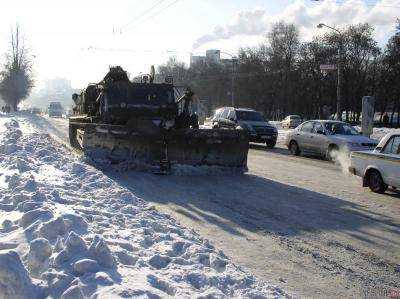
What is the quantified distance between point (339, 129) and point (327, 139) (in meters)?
0.67

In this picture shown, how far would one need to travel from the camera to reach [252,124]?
25.2 meters

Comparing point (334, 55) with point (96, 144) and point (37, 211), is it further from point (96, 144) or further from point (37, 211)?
point (37, 211)

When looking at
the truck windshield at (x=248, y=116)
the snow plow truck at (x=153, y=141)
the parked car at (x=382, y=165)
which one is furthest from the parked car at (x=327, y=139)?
the parked car at (x=382, y=165)

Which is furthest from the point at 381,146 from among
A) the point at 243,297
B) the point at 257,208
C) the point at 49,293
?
the point at 49,293

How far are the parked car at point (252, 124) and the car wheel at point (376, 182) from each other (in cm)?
1268

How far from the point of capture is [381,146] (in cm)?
1155

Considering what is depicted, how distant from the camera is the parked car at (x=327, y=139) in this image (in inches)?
724

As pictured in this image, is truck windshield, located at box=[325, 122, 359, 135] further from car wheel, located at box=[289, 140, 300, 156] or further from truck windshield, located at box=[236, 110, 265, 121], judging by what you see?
truck windshield, located at box=[236, 110, 265, 121]

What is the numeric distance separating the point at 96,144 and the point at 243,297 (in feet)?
31.8

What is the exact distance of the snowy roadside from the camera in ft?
14.8

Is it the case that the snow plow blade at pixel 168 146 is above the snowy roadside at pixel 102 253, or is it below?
above

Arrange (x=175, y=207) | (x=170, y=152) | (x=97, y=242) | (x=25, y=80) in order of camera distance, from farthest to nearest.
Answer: (x=25, y=80) < (x=170, y=152) < (x=175, y=207) < (x=97, y=242)

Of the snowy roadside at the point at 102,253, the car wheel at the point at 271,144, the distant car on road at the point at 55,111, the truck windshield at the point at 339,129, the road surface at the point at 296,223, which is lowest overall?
the distant car on road at the point at 55,111

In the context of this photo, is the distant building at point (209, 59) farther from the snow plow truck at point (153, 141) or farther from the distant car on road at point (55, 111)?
the snow plow truck at point (153, 141)
